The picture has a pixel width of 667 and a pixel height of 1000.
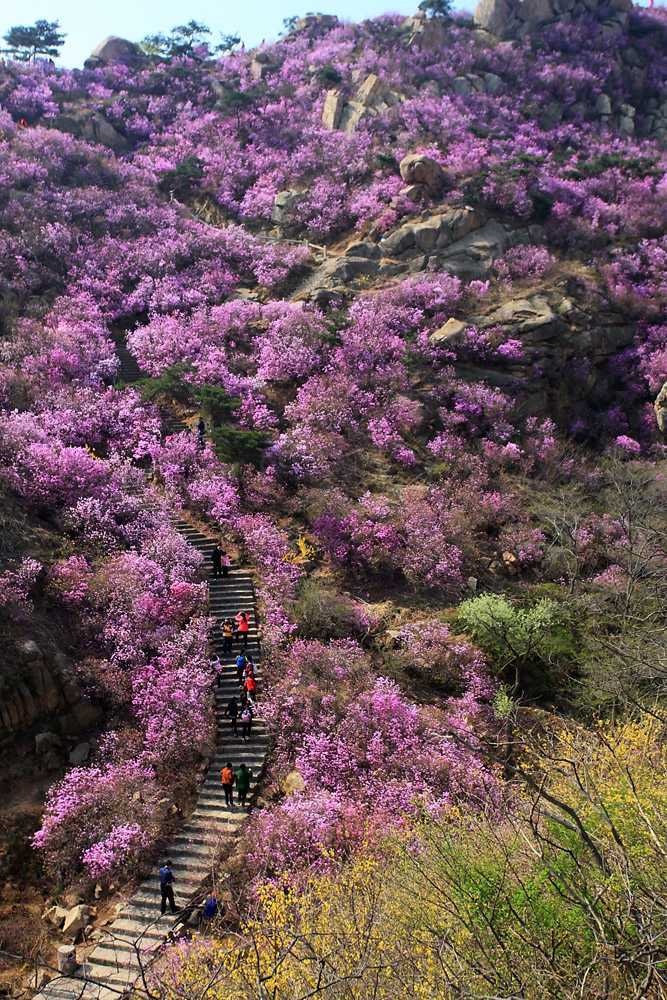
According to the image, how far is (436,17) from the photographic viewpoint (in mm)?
54219

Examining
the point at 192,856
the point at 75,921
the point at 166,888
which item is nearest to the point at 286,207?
the point at 192,856

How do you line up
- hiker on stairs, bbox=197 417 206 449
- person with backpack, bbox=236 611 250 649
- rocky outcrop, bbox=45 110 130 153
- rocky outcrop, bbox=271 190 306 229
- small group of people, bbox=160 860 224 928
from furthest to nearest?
rocky outcrop, bbox=45 110 130 153, rocky outcrop, bbox=271 190 306 229, hiker on stairs, bbox=197 417 206 449, person with backpack, bbox=236 611 250 649, small group of people, bbox=160 860 224 928

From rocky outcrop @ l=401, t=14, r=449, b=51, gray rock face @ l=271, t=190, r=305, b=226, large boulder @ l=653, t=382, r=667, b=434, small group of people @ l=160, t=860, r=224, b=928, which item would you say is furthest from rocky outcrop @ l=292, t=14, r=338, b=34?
small group of people @ l=160, t=860, r=224, b=928

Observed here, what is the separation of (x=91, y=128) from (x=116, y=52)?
53.0 feet

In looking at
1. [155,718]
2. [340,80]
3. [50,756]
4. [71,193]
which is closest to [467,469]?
[155,718]

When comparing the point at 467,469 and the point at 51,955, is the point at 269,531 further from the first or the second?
the point at 51,955

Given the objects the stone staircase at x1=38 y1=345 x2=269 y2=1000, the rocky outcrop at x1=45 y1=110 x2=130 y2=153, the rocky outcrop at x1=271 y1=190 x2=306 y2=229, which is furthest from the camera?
the rocky outcrop at x1=45 y1=110 x2=130 y2=153

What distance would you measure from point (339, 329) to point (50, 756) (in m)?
24.1

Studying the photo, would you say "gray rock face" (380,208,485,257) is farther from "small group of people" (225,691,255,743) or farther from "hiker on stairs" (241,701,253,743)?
"hiker on stairs" (241,701,253,743)

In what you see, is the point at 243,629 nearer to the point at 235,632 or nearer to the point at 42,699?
the point at 235,632

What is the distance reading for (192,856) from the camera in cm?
1602

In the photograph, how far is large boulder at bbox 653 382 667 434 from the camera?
32.7 metres

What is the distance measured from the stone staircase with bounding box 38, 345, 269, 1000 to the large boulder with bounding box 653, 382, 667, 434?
73.5 ft

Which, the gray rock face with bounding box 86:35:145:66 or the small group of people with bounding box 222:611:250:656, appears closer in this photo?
the small group of people with bounding box 222:611:250:656
